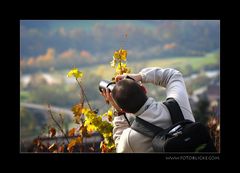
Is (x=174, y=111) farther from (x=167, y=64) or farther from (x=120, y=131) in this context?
(x=167, y=64)

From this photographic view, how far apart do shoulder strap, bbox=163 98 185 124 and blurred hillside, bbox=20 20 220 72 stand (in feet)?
3.69

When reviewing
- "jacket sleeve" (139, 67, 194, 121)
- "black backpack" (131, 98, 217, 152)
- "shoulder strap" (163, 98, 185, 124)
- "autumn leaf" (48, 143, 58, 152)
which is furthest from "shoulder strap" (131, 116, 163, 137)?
"autumn leaf" (48, 143, 58, 152)

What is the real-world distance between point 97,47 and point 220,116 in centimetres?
124

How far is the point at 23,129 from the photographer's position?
4617 millimetres

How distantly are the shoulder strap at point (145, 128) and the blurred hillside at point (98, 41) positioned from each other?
3.90ft

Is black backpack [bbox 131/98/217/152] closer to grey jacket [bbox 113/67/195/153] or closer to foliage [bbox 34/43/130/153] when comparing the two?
grey jacket [bbox 113/67/195/153]

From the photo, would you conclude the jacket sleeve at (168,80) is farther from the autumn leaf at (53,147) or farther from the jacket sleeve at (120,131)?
the autumn leaf at (53,147)

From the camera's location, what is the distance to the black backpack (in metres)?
3.47

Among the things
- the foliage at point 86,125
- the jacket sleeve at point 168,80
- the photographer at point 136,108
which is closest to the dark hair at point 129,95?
the photographer at point 136,108
